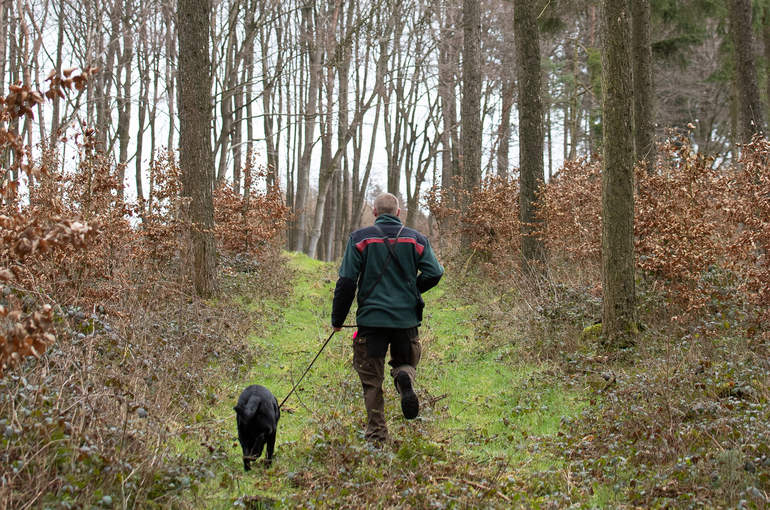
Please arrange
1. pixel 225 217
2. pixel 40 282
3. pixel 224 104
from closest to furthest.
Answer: pixel 40 282 → pixel 225 217 → pixel 224 104

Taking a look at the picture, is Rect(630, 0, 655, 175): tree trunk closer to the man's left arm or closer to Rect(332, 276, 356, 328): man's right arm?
the man's left arm

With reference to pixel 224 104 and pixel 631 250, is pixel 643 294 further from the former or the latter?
pixel 224 104

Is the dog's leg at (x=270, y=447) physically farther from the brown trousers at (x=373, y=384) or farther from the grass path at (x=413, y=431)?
the brown trousers at (x=373, y=384)

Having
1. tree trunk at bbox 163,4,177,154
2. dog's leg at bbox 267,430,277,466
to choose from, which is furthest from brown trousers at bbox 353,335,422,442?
tree trunk at bbox 163,4,177,154

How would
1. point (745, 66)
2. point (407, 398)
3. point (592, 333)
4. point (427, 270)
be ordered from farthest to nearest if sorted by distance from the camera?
1. point (745, 66)
2. point (592, 333)
3. point (427, 270)
4. point (407, 398)

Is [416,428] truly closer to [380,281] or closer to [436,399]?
[436,399]

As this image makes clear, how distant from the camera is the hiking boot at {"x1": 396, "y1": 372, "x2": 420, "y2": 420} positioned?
5316mm

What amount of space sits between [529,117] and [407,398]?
339 inches

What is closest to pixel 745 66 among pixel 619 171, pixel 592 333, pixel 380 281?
pixel 619 171

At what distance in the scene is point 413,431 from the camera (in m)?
5.71

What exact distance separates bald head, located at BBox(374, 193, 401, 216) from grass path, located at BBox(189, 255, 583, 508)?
6.69 feet


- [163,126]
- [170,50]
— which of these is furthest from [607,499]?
[163,126]

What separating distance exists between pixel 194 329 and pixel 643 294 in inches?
255

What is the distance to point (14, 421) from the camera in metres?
3.93
